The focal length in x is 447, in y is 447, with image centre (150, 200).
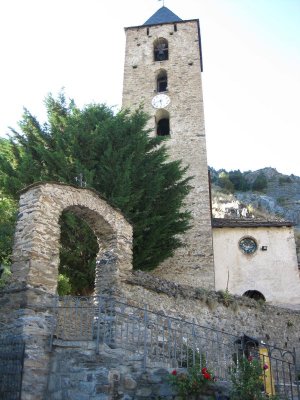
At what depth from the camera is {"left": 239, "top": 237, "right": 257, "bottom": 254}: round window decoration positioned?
20844mm

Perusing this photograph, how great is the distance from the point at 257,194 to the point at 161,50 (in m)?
25.0

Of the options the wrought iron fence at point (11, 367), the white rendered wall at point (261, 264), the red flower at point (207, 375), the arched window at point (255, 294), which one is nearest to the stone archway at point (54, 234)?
the wrought iron fence at point (11, 367)

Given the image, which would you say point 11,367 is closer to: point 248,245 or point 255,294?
point 255,294

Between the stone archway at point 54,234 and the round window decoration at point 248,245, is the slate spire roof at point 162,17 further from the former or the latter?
the stone archway at point 54,234

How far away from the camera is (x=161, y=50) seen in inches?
1091

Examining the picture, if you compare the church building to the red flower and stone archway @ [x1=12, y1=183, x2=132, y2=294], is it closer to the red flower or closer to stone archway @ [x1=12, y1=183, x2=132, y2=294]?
stone archway @ [x1=12, y1=183, x2=132, y2=294]

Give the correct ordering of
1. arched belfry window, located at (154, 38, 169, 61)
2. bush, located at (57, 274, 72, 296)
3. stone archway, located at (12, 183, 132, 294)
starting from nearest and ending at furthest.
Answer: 1. stone archway, located at (12, 183, 132, 294)
2. bush, located at (57, 274, 72, 296)
3. arched belfry window, located at (154, 38, 169, 61)

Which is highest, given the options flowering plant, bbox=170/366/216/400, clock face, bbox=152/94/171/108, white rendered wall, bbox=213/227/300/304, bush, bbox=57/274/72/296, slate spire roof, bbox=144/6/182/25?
slate spire roof, bbox=144/6/182/25

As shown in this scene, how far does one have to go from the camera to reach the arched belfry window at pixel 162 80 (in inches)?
1053

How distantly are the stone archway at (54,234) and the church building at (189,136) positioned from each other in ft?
25.3

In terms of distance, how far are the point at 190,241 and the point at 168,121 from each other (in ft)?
26.6

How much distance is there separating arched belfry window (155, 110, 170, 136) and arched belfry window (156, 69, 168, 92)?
6.67ft

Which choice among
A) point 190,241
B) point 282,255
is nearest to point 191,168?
point 190,241

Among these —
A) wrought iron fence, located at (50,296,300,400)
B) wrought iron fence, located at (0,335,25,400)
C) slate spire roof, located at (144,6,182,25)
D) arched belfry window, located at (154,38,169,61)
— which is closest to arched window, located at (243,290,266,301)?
wrought iron fence, located at (50,296,300,400)
